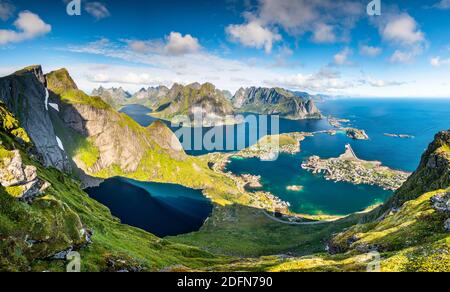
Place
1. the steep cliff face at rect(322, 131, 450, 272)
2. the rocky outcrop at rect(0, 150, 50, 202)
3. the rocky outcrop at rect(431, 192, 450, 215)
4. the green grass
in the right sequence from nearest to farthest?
1. the steep cliff face at rect(322, 131, 450, 272)
2. the rocky outcrop at rect(0, 150, 50, 202)
3. the rocky outcrop at rect(431, 192, 450, 215)
4. the green grass

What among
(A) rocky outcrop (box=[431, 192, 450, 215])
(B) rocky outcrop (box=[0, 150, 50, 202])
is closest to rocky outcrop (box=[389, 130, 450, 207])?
(A) rocky outcrop (box=[431, 192, 450, 215])

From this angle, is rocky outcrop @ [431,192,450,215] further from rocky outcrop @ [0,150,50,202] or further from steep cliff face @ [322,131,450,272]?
rocky outcrop @ [0,150,50,202]

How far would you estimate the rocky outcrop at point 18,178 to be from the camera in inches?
2783

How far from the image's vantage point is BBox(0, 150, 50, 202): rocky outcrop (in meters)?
70.7

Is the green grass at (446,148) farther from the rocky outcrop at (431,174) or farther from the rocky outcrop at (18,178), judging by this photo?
the rocky outcrop at (18,178)

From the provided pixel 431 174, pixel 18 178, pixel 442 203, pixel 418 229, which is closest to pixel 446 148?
pixel 431 174

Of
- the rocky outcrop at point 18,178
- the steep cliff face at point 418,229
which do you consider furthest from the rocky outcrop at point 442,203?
the rocky outcrop at point 18,178

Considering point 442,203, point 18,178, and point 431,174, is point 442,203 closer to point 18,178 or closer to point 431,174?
point 431,174

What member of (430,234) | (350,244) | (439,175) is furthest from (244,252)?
(430,234)

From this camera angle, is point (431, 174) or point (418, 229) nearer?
point (418, 229)

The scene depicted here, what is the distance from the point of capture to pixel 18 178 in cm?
7281
